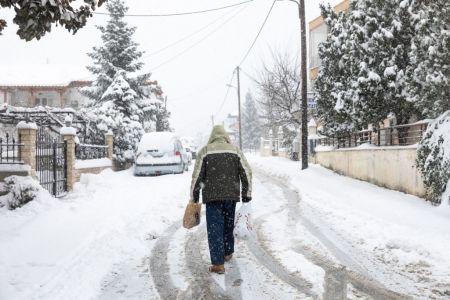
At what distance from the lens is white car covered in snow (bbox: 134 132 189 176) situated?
16.9 metres

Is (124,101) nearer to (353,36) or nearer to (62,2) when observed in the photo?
(353,36)

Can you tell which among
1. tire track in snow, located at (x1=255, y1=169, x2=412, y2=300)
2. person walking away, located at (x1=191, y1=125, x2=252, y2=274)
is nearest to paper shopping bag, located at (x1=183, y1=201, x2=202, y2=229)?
person walking away, located at (x1=191, y1=125, x2=252, y2=274)

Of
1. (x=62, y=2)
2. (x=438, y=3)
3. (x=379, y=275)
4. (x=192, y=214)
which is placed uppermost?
(x=438, y=3)

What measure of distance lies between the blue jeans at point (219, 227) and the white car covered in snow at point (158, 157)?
11.5m

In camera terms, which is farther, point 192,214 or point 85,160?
point 85,160

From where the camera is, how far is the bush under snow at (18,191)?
9.11 metres

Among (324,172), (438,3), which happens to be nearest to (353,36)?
(438,3)

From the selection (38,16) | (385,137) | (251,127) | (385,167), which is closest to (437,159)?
(385,167)

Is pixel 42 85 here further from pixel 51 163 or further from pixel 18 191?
pixel 18 191

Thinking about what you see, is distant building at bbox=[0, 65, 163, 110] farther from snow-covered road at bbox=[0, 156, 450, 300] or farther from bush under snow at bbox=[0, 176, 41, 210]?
snow-covered road at bbox=[0, 156, 450, 300]

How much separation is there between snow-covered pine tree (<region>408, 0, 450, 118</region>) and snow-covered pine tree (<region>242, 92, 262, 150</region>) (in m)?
61.2

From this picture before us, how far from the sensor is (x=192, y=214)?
5.79 metres

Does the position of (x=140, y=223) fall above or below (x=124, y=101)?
below

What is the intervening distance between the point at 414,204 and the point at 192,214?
6606mm
